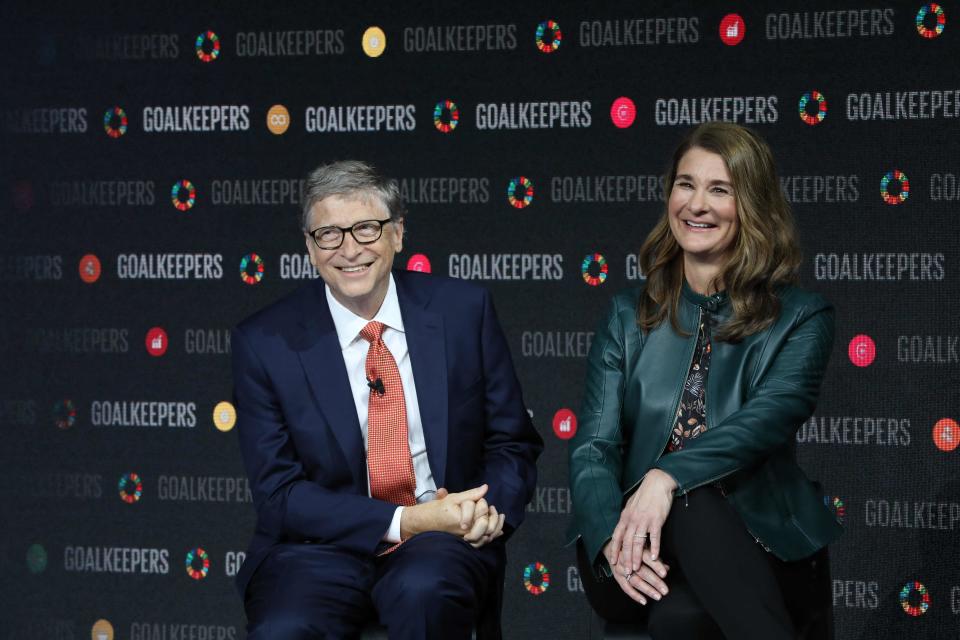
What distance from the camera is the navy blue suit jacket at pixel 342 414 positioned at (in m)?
2.38

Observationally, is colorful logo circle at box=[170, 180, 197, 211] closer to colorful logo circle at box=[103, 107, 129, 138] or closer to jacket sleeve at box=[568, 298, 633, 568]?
colorful logo circle at box=[103, 107, 129, 138]

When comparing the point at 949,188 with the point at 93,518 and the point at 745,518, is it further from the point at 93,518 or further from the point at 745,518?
the point at 93,518

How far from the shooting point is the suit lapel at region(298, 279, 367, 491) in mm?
2416

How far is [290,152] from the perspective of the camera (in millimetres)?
3588

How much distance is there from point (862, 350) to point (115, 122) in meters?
2.44

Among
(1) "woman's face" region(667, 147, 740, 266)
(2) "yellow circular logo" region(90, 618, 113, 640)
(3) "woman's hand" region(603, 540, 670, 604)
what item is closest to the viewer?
(3) "woman's hand" region(603, 540, 670, 604)

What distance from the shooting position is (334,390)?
7.97 feet

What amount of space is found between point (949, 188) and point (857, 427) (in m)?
0.73

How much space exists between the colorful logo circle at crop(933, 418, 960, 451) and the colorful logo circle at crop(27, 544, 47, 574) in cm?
283

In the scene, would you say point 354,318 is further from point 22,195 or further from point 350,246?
point 22,195

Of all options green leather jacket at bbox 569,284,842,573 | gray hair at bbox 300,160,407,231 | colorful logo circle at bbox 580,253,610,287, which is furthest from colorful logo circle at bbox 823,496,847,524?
gray hair at bbox 300,160,407,231

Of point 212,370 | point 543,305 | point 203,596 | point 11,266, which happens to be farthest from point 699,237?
point 11,266

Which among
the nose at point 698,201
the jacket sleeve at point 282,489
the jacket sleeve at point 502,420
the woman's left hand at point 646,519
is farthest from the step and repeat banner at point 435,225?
the woman's left hand at point 646,519

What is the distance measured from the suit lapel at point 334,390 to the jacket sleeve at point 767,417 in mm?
655
